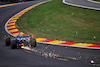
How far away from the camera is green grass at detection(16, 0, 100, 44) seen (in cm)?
1608

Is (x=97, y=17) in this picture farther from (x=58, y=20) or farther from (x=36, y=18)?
(x=36, y=18)

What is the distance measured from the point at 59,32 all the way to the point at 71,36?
5.60 feet

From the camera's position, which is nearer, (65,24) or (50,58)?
(50,58)

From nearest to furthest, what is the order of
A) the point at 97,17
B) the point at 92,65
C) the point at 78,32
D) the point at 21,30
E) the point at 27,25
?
the point at 92,65, the point at 78,32, the point at 21,30, the point at 27,25, the point at 97,17

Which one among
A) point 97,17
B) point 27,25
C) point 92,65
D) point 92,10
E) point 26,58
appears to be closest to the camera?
point 92,65

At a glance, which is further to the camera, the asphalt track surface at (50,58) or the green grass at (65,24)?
the green grass at (65,24)

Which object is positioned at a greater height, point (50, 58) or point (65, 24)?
point (65, 24)

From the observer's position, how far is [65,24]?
1950 cm

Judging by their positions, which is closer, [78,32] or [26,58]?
[26,58]

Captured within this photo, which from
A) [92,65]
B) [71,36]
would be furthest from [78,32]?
[92,65]

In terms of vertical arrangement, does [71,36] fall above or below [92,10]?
below

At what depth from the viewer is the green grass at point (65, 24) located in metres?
16.1

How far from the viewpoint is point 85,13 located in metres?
22.9

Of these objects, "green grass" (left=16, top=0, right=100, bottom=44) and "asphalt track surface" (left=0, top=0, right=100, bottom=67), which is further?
"green grass" (left=16, top=0, right=100, bottom=44)
